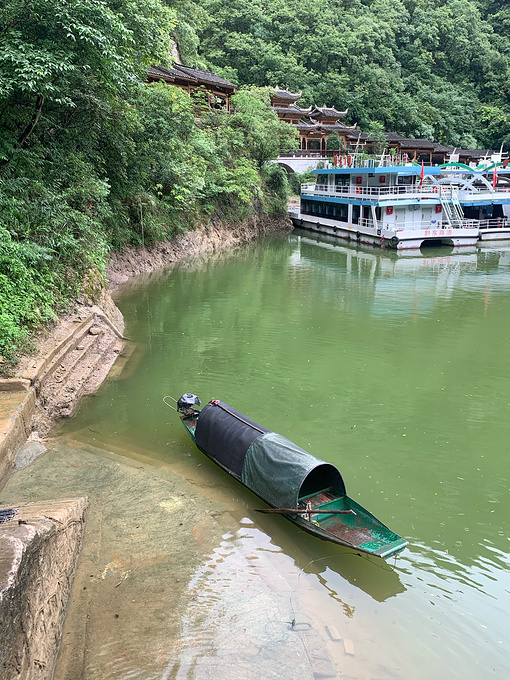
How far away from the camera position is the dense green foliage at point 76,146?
990cm

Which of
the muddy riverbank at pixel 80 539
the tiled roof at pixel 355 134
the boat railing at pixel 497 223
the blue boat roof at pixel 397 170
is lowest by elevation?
the muddy riverbank at pixel 80 539

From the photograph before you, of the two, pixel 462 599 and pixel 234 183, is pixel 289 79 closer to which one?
pixel 234 183

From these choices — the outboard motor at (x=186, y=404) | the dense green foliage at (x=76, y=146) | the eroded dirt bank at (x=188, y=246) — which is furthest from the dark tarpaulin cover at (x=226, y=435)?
the eroded dirt bank at (x=188, y=246)

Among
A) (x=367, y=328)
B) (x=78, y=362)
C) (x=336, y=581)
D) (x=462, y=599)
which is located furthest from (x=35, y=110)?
(x=462, y=599)

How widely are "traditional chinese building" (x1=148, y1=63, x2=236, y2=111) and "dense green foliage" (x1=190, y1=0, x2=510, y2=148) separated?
59.7 feet

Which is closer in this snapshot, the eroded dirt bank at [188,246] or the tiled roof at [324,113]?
the eroded dirt bank at [188,246]

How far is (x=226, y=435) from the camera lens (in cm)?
711

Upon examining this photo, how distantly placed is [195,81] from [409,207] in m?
18.3

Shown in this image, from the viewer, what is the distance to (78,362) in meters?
10.2

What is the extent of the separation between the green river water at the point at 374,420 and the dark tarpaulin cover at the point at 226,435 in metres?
0.33

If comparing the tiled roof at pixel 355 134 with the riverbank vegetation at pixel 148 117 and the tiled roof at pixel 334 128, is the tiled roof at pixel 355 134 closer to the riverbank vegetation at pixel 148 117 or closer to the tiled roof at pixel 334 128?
the tiled roof at pixel 334 128

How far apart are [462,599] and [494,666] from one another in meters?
0.77

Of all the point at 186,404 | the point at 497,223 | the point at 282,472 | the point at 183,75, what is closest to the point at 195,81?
the point at 183,75

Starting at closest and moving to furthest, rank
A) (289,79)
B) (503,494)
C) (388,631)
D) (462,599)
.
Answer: (388,631), (462,599), (503,494), (289,79)
